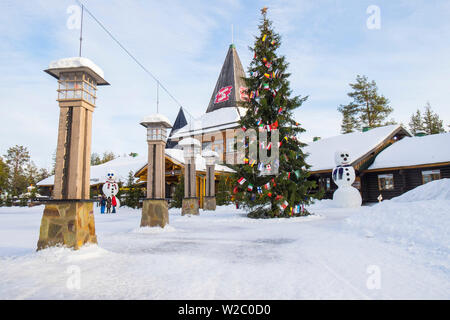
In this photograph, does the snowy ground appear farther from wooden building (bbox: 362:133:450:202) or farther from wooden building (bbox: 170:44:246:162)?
wooden building (bbox: 170:44:246:162)

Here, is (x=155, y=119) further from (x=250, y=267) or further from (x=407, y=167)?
(x=407, y=167)

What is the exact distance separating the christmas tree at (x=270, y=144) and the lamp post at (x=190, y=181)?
8.61 feet

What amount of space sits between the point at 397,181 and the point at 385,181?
0.92 m

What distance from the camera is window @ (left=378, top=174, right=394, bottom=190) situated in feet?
69.4

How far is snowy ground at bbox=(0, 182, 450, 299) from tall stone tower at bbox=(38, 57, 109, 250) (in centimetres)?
32

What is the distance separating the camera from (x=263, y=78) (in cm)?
1194

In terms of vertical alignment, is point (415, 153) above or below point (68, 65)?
above

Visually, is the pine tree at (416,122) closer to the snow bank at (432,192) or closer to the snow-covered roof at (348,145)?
the snow-covered roof at (348,145)

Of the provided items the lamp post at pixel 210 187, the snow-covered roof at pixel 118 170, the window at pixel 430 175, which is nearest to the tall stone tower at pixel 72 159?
the lamp post at pixel 210 187

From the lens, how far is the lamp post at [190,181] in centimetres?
1327

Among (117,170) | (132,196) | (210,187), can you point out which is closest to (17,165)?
(117,170)

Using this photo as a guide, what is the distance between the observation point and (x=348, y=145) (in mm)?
23156
